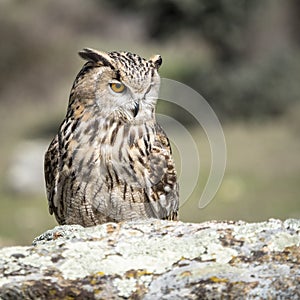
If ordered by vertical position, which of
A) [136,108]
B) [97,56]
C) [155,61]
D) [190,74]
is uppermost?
[190,74]

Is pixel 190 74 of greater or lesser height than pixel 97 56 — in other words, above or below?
above

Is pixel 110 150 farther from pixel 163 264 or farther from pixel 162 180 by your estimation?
pixel 163 264

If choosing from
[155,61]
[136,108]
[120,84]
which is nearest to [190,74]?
[155,61]

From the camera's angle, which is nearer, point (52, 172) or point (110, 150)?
point (110, 150)

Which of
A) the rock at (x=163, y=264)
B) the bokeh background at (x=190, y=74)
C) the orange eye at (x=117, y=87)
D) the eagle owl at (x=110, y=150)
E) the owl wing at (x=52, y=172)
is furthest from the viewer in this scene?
the bokeh background at (x=190, y=74)

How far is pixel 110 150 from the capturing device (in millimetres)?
6965

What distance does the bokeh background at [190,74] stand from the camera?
2095cm

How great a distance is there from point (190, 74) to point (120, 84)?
24.6 m

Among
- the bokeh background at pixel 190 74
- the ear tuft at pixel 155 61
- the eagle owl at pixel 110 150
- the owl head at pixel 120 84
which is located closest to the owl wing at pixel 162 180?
the eagle owl at pixel 110 150

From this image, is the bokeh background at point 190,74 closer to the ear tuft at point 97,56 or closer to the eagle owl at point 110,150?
the eagle owl at point 110,150

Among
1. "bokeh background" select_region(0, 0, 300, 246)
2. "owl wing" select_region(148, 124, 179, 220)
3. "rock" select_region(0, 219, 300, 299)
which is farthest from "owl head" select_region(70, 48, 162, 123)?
"bokeh background" select_region(0, 0, 300, 246)

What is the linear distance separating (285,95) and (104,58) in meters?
22.1

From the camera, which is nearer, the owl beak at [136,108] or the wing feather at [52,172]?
the owl beak at [136,108]

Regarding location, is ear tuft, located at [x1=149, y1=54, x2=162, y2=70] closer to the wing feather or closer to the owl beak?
the owl beak
